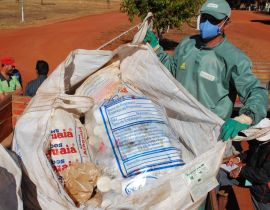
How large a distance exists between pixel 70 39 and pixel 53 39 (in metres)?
0.75

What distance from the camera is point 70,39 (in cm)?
2117

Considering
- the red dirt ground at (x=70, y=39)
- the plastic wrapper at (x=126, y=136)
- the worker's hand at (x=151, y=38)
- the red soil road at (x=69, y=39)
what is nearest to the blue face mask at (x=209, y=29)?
the worker's hand at (x=151, y=38)

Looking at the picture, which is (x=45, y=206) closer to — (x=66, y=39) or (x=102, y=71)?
(x=102, y=71)

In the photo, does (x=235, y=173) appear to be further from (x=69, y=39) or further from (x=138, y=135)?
(x=69, y=39)

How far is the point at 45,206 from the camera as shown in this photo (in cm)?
214

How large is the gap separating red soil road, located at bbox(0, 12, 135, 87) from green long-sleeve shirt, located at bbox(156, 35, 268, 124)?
9.83m

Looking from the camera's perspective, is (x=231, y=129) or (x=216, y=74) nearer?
(x=231, y=129)

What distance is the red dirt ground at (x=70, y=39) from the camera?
16.7m

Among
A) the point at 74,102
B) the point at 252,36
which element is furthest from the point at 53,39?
the point at 74,102

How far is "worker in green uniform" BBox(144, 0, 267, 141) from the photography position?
2.88 metres

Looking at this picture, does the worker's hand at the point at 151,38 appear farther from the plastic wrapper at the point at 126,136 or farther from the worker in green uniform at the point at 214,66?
the plastic wrapper at the point at 126,136

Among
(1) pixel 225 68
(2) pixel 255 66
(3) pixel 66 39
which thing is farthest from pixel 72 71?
(3) pixel 66 39

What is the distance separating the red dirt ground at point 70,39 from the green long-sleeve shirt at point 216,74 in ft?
32.3

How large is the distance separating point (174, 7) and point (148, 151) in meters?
14.7
